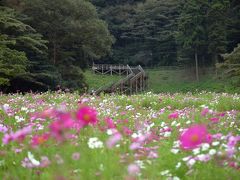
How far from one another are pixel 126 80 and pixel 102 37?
15.8 feet

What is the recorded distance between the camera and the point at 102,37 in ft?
103

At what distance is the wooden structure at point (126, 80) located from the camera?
1080 inches

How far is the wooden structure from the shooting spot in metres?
27.4

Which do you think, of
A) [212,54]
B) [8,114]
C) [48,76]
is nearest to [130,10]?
[212,54]

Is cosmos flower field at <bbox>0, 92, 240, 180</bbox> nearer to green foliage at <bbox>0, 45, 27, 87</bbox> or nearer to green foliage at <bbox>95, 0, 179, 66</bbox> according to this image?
green foliage at <bbox>0, 45, 27, 87</bbox>

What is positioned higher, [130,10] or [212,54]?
[130,10]

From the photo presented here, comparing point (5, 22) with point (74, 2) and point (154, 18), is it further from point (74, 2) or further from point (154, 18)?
point (154, 18)

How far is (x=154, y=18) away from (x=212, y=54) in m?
12.6

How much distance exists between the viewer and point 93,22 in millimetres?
30531

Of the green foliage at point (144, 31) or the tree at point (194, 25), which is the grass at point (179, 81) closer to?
the green foliage at point (144, 31)

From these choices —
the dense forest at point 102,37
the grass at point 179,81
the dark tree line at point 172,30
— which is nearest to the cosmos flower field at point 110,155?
the dense forest at point 102,37

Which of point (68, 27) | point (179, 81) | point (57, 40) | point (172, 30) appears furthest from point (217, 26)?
point (68, 27)

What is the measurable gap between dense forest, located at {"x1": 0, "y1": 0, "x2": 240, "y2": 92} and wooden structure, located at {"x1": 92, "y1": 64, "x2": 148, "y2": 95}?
2351 millimetres

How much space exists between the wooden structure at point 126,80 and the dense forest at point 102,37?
92.5 inches
